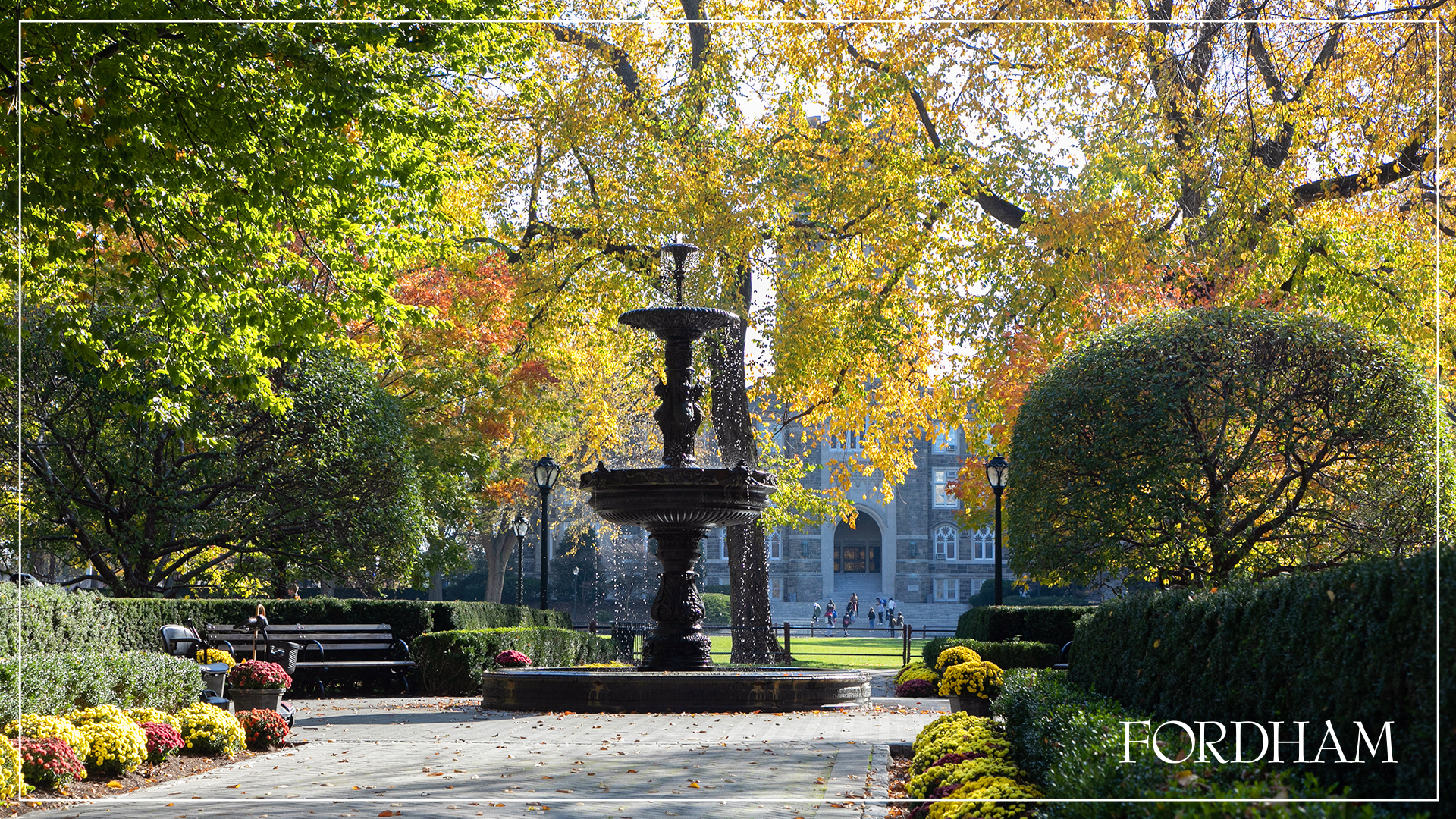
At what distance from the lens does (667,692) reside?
12023 millimetres

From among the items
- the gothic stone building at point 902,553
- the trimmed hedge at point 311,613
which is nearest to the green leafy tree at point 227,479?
the trimmed hedge at point 311,613

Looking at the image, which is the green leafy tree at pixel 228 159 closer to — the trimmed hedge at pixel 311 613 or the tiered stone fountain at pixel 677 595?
the tiered stone fountain at pixel 677 595

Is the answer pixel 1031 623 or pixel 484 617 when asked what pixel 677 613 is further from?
pixel 484 617

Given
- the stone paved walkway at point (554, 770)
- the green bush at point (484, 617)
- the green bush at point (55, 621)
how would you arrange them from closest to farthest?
the stone paved walkway at point (554, 770) → the green bush at point (55, 621) → the green bush at point (484, 617)

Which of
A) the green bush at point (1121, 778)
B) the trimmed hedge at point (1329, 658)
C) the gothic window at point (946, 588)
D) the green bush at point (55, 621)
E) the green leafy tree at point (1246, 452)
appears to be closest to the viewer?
the green bush at point (1121, 778)

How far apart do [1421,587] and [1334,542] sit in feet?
32.7

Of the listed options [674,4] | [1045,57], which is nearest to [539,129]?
[674,4]

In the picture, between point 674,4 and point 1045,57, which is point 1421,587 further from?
point 674,4

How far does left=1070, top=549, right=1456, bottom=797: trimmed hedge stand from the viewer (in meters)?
3.61

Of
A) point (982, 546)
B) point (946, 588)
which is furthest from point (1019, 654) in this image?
point (946, 588)

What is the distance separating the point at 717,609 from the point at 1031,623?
28.9m

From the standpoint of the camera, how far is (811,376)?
66.8 ft

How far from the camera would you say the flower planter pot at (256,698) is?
10.5m

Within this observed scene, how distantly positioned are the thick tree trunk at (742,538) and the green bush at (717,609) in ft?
78.7
